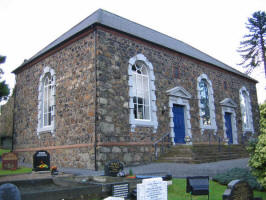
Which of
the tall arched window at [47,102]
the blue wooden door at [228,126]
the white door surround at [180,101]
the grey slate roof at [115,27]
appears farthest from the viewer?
the blue wooden door at [228,126]

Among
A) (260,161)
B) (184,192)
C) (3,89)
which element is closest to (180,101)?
(184,192)

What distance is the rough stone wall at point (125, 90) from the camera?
1208cm

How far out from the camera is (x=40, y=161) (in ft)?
36.6

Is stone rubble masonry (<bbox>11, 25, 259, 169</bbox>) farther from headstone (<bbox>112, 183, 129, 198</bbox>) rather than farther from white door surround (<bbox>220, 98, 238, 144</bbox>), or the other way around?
headstone (<bbox>112, 183, 129, 198</bbox>)

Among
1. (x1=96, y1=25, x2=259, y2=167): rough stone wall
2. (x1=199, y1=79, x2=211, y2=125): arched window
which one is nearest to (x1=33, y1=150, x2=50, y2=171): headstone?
(x1=96, y1=25, x2=259, y2=167): rough stone wall

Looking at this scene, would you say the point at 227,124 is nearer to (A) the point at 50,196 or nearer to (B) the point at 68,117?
(B) the point at 68,117

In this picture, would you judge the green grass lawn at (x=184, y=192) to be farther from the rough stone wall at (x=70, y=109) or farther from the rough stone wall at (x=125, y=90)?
the rough stone wall at (x=70, y=109)

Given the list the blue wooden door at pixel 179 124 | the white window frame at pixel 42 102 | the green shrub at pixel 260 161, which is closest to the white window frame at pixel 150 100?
the blue wooden door at pixel 179 124

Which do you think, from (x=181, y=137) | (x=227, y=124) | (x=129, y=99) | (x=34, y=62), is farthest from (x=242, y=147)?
(x=34, y=62)

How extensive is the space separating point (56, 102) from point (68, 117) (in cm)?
165

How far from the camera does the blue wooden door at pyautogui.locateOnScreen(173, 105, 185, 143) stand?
51.3 feet

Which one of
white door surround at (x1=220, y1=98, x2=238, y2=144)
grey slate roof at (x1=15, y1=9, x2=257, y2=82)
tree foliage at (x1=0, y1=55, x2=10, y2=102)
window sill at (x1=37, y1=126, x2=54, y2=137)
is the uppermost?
grey slate roof at (x1=15, y1=9, x2=257, y2=82)

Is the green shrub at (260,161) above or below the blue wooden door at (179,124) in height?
below

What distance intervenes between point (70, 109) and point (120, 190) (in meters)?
7.91
